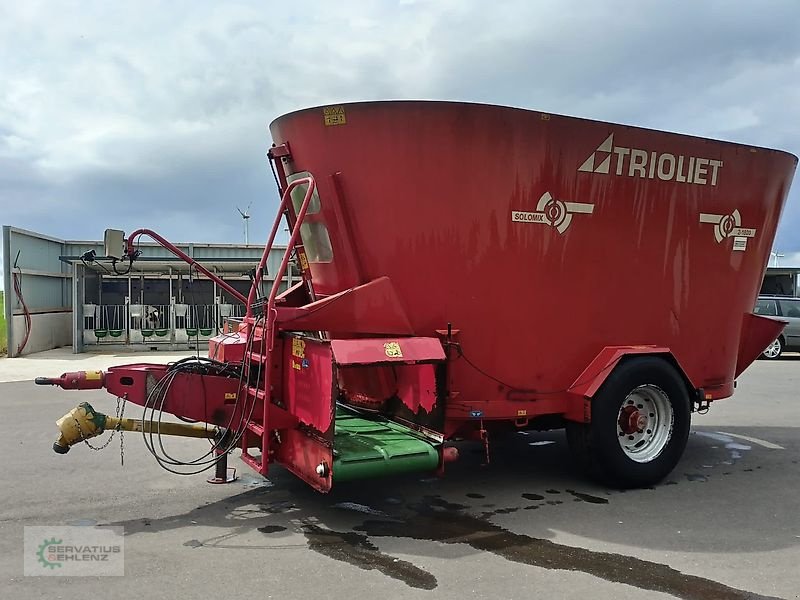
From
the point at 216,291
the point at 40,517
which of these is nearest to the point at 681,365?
the point at 40,517

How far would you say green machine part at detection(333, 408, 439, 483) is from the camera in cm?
455

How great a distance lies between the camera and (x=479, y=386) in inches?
210

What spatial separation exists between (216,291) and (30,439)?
1280 cm

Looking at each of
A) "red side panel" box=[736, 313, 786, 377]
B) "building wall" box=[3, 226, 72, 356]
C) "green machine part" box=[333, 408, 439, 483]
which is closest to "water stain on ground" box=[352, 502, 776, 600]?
"green machine part" box=[333, 408, 439, 483]

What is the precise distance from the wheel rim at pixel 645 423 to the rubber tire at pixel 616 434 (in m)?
0.05

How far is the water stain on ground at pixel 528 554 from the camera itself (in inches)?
150

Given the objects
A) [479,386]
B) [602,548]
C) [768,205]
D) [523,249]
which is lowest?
[602,548]

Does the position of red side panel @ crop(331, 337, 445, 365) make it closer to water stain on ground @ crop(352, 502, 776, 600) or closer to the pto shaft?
water stain on ground @ crop(352, 502, 776, 600)

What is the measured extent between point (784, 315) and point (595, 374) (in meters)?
15.1

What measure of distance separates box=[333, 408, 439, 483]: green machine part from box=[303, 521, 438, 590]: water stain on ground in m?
0.38

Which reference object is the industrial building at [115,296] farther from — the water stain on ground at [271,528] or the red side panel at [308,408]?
the water stain on ground at [271,528]

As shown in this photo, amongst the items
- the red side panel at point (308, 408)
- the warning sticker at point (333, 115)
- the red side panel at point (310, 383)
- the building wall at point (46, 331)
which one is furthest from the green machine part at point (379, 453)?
the building wall at point (46, 331)

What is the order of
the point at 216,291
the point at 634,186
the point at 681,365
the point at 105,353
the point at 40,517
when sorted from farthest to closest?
the point at 216,291 → the point at 105,353 → the point at 681,365 → the point at 634,186 → the point at 40,517

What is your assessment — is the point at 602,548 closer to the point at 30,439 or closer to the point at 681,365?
the point at 681,365
